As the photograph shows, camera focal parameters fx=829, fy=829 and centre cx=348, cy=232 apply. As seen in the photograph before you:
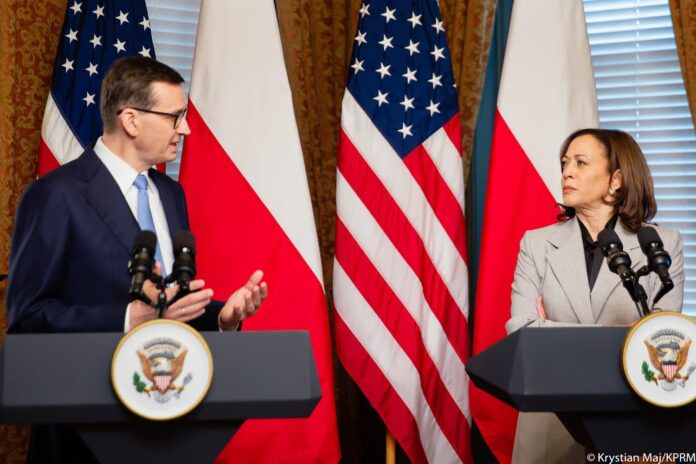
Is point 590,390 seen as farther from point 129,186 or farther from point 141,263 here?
point 129,186

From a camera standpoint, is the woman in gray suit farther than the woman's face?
No

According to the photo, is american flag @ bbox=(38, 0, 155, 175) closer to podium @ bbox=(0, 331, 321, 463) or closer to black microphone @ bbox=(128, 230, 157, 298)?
black microphone @ bbox=(128, 230, 157, 298)

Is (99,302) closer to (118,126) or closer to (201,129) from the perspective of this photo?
(118,126)

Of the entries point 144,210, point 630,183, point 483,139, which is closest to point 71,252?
point 144,210

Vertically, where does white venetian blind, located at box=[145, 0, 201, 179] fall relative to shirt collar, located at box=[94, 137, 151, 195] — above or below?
above

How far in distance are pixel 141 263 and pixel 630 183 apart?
1861 millimetres

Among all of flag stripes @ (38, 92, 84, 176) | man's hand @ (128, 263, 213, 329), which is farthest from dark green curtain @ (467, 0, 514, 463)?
man's hand @ (128, 263, 213, 329)

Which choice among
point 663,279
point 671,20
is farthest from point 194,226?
point 671,20

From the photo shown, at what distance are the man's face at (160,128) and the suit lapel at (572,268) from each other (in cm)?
136

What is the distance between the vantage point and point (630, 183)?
9.73 feet

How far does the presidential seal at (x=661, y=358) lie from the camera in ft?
6.40

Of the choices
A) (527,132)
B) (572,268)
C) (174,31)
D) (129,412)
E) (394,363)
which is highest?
(174,31)

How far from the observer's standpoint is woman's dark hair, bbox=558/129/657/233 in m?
2.96

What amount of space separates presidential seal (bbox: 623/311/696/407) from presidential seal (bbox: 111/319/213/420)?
984 mm
